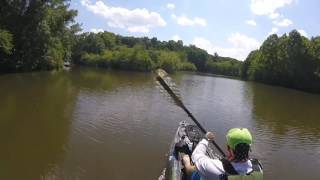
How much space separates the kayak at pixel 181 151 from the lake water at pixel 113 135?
1.96 meters

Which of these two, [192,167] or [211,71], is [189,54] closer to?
[211,71]

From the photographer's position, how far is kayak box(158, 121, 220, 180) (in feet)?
33.1

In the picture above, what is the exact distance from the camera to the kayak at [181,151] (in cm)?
1009

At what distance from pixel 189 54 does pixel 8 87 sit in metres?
144

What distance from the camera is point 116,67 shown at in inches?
3986

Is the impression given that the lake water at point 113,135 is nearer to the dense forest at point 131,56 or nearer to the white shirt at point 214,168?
the white shirt at point 214,168

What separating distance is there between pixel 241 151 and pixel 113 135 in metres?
14.1

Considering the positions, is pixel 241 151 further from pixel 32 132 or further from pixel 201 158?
pixel 32 132

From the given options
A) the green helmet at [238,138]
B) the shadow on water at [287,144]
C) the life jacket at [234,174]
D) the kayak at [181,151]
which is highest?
the green helmet at [238,138]

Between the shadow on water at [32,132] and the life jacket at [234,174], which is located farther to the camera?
the shadow on water at [32,132]

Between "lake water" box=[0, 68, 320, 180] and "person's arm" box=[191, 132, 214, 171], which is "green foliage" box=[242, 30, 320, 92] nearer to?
"lake water" box=[0, 68, 320, 180]

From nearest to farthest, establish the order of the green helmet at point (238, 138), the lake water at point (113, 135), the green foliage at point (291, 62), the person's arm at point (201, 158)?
the green helmet at point (238, 138) → the person's arm at point (201, 158) → the lake water at point (113, 135) → the green foliage at point (291, 62)

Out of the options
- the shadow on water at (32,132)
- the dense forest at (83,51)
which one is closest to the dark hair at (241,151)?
the shadow on water at (32,132)

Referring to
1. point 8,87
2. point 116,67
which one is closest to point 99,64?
point 116,67
